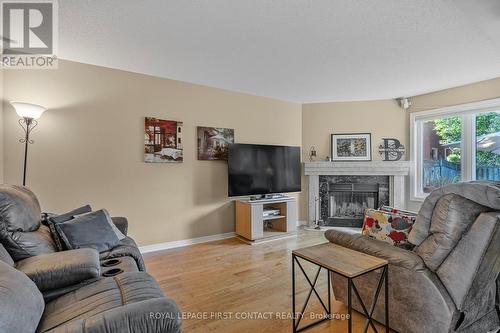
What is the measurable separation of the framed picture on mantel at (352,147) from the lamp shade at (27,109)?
4491 millimetres

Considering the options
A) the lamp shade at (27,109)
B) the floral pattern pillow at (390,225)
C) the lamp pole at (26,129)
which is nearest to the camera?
the floral pattern pillow at (390,225)

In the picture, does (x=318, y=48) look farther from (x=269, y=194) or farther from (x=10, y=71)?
(x=10, y=71)

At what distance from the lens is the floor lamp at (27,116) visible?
2.49m

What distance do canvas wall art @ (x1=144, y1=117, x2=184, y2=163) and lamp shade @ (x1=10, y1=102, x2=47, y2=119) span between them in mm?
1170

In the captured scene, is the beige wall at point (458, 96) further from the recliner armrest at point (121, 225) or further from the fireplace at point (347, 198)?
the recliner armrest at point (121, 225)

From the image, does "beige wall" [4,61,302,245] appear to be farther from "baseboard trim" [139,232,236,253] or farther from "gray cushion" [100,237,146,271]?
"gray cushion" [100,237,146,271]

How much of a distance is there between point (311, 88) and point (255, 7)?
2.28 metres

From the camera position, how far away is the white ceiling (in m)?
2.03

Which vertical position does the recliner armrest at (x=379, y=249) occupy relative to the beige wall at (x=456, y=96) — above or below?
below

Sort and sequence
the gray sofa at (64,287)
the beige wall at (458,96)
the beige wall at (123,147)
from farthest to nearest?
the beige wall at (458,96) < the beige wall at (123,147) < the gray sofa at (64,287)

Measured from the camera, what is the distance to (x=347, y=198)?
4910 mm

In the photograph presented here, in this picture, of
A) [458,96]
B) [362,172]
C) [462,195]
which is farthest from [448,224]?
[458,96]

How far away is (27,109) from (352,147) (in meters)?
4.84

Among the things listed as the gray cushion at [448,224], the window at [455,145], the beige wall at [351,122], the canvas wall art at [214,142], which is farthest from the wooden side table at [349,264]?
the window at [455,145]
